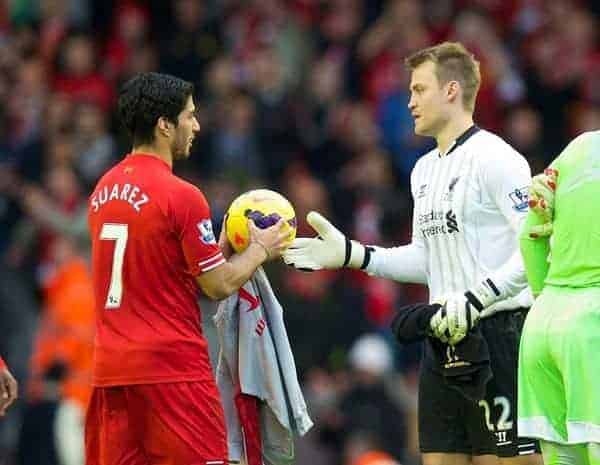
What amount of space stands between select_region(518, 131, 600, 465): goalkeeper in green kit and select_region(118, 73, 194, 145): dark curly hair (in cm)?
167

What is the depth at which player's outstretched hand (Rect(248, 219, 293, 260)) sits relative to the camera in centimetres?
782

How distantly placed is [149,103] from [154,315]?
967 millimetres

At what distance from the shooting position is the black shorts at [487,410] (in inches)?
A: 316

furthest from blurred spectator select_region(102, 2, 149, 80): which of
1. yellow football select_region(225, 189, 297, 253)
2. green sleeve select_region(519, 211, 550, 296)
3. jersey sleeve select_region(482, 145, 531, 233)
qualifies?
green sleeve select_region(519, 211, 550, 296)

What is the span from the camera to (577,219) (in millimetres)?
7273

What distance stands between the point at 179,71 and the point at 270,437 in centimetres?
760

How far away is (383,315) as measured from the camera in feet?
45.0

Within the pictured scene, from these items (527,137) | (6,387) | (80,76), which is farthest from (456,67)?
(80,76)

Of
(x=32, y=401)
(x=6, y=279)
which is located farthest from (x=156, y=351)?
(x=6, y=279)

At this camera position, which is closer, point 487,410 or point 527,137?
point 487,410

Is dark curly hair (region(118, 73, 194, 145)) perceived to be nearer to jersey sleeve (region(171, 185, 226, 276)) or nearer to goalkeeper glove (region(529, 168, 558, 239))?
jersey sleeve (region(171, 185, 226, 276))

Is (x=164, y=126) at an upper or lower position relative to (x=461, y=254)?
upper

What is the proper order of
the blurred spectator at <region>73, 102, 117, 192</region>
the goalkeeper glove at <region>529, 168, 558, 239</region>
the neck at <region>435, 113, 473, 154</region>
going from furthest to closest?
the blurred spectator at <region>73, 102, 117, 192</region> → the neck at <region>435, 113, 473, 154</region> → the goalkeeper glove at <region>529, 168, 558, 239</region>

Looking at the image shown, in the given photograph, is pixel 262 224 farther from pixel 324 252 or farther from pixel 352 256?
pixel 352 256
